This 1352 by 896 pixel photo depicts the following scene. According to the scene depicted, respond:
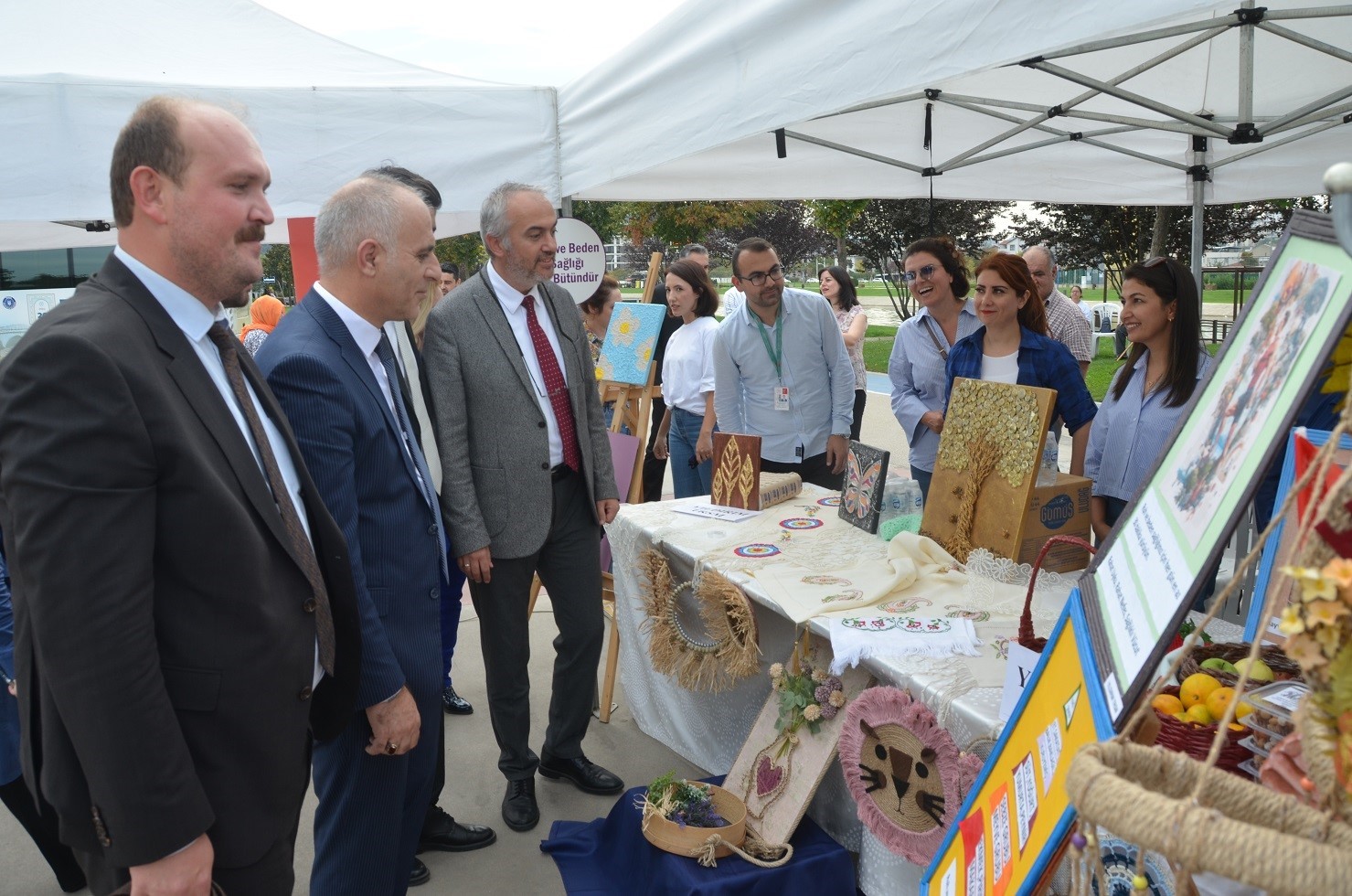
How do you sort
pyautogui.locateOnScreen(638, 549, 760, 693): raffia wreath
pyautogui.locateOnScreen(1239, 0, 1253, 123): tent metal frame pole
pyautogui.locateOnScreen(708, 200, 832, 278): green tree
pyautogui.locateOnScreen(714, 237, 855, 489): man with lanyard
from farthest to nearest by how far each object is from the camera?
pyautogui.locateOnScreen(708, 200, 832, 278): green tree, pyautogui.locateOnScreen(714, 237, 855, 489): man with lanyard, pyautogui.locateOnScreen(1239, 0, 1253, 123): tent metal frame pole, pyautogui.locateOnScreen(638, 549, 760, 693): raffia wreath

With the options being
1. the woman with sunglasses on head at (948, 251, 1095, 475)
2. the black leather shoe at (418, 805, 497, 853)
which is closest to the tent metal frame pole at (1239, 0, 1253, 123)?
the woman with sunglasses on head at (948, 251, 1095, 475)

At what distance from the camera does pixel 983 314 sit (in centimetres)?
333

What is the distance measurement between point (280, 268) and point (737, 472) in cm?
2973

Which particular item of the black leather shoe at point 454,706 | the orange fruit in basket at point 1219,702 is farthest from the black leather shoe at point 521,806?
the orange fruit in basket at point 1219,702

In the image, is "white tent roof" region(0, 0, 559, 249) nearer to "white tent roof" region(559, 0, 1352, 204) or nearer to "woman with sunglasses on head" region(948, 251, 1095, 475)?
"white tent roof" region(559, 0, 1352, 204)

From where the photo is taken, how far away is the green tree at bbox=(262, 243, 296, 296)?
92.2 feet

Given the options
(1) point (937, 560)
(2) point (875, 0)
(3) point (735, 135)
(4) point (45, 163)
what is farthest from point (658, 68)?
(4) point (45, 163)

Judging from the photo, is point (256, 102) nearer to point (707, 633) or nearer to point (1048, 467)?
point (707, 633)

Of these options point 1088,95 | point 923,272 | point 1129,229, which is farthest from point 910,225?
point 923,272

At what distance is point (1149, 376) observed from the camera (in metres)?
3.20

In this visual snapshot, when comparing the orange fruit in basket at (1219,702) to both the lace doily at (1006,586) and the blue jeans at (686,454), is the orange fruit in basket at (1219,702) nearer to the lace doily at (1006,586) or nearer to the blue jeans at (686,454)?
the lace doily at (1006,586)

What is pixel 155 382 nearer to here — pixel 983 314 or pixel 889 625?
pixel 889 625

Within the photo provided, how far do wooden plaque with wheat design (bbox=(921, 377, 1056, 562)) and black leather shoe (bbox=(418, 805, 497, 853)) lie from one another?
1.67m

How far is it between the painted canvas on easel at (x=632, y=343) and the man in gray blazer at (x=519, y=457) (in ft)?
4.31
